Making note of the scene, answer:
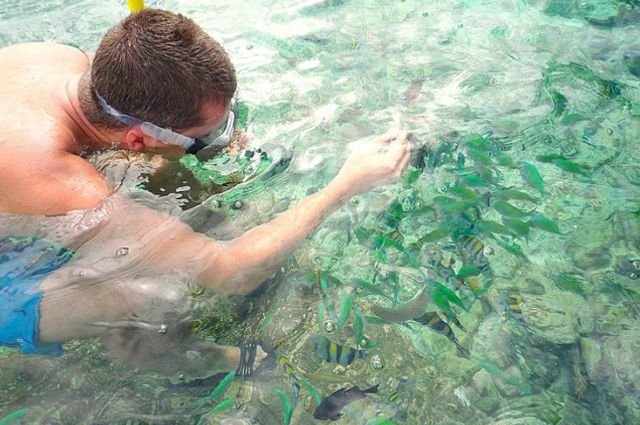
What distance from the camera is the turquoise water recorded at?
268cm

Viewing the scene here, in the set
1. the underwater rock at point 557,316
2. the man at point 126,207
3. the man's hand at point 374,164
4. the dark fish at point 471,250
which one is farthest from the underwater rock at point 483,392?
the man's hand at point 374,164

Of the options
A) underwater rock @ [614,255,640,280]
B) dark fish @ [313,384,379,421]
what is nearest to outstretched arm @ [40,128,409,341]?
dark fish @ [313,384,379,421]

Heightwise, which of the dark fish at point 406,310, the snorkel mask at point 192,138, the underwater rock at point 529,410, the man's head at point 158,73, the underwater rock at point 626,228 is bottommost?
the underwater rock at point 529,410

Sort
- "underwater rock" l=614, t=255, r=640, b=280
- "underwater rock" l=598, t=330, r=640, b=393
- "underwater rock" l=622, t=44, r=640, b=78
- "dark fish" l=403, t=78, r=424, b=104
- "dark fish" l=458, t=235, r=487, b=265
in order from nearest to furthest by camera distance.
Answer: "underwater rock" l=598, t=330, r=640, b=393, "underwater rock" l=614, t=255, r=640, b=280, "dark fish" l=458, t=235, r=487, b=265, "dark fish" l=403, t=78, r=424, b=104, "underwater rock" l=622, t=44, r=640, b=78

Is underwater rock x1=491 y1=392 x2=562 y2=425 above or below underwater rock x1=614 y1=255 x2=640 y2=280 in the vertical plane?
below

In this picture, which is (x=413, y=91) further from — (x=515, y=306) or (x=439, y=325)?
(x=439, y=325)

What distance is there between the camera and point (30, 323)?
259 cm

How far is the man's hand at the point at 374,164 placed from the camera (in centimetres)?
317

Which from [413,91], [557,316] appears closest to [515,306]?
[557,316]

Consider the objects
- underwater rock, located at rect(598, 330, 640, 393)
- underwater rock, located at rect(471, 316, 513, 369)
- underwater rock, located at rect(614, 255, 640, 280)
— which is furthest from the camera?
underwater rock, located at rect(614, 255, 640, 280)

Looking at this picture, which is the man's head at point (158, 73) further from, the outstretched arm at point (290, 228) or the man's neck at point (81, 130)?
the outstretched arm at point (290, 228)

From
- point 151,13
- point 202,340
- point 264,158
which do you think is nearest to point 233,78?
point 151,13

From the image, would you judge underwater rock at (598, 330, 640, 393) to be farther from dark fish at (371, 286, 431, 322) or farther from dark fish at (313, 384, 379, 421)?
dark fish at (313, 384, 379, 421)

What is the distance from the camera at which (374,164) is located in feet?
10.4
